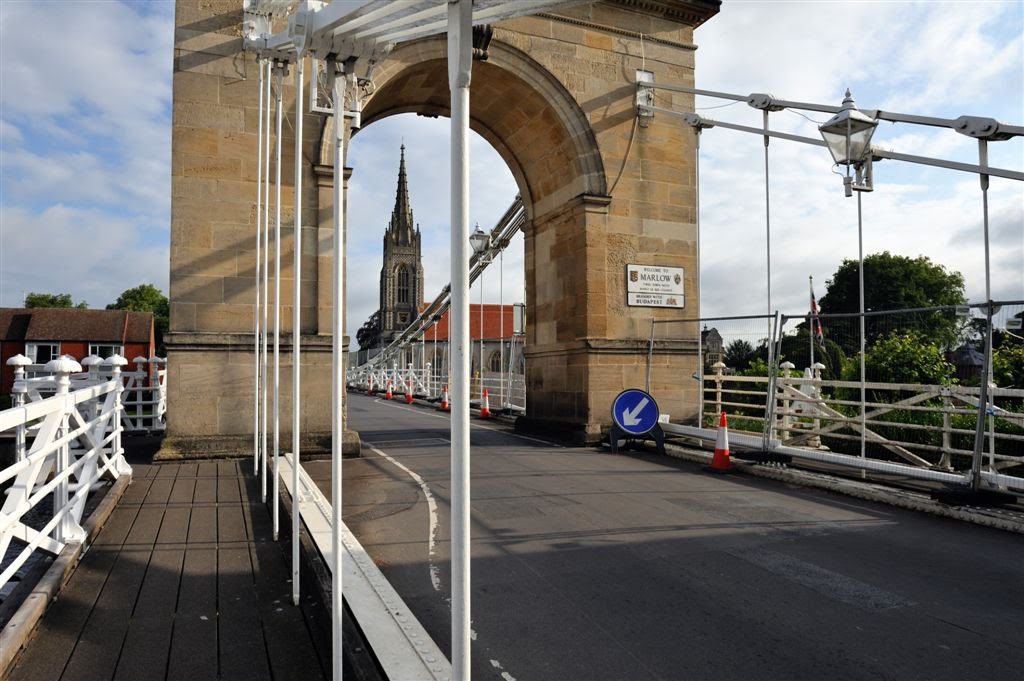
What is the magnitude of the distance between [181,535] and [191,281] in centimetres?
456

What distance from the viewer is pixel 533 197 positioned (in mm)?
12656

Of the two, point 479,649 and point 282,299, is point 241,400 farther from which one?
point 479,649

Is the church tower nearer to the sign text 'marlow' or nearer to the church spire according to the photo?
the church spire

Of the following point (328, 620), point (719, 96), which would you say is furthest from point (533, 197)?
point (328, 620)

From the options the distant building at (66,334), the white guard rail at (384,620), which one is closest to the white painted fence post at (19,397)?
the white guard rail at (384,620)

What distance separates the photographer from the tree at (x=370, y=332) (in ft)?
273

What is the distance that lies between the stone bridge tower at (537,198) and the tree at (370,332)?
230ft

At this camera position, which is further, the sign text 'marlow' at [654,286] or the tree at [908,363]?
the tree at [908,363]

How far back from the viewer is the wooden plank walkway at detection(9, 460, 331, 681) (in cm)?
292

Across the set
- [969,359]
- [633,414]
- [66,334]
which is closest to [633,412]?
[633,414]

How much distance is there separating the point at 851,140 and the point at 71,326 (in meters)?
53.9

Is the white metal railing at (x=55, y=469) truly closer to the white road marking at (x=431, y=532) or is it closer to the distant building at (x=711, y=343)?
the white road marking at (x=431, y=532)

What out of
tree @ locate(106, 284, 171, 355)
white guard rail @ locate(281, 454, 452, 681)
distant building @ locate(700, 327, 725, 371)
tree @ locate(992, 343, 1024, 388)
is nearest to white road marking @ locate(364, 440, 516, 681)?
white guard rail @ locate(281, 454, 452, 681)

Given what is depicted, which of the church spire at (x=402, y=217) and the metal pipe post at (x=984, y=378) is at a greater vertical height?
the church spire at (x=402, y=217)
